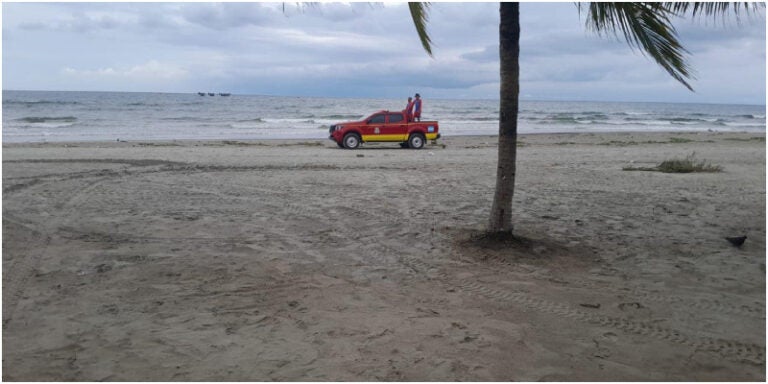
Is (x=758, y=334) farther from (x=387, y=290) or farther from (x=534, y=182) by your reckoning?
(x=534, y=182)

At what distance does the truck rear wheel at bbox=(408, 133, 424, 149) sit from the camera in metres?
20.7

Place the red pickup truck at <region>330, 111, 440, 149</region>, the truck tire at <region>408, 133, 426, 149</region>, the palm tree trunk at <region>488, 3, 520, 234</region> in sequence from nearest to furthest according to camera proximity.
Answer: the palm tree trunk at <region>488, 3, 520, 234</region>
the red pickup truck at <region>330, 111, 440, 149</region>
the truck tire at <region>408, 133, 426, 149</region>

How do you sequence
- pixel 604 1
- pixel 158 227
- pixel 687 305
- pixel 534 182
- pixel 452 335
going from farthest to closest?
pixel 534 182 < pixel 158 227 < pixel 604 1 < pixel 687 305 < pixel 452 335

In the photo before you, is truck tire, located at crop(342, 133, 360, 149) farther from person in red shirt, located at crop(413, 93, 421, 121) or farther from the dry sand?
the dry sand

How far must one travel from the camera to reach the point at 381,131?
20.6 m

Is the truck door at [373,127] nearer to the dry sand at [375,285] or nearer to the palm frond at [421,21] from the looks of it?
the dry sand at [375,285]

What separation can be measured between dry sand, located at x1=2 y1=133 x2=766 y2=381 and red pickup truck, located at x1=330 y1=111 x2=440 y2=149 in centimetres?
1091

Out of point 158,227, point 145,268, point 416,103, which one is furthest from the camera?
point 416,103

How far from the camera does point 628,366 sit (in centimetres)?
352

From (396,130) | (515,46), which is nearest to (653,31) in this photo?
(515,46)

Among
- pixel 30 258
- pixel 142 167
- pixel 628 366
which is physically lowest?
pixel 628 366

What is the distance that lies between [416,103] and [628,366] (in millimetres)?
17834

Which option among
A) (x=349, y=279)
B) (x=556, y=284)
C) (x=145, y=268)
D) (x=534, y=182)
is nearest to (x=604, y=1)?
(x=556, y=284)

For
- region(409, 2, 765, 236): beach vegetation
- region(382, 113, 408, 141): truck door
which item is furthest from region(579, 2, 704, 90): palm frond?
region(382, 113, 408, 141): truck door
